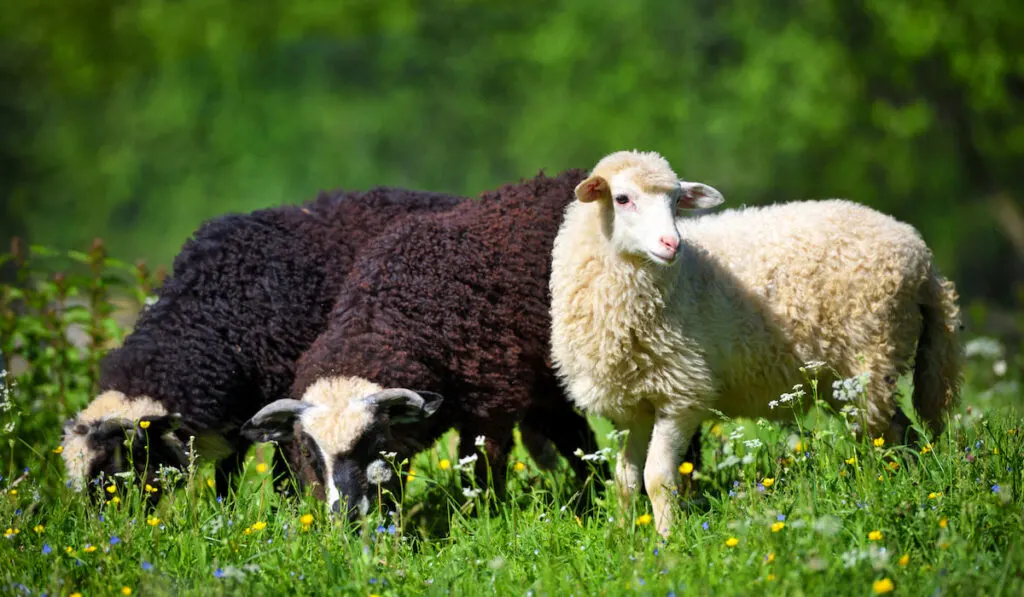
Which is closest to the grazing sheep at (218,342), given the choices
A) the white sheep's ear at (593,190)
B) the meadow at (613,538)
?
the meadow at (613,538)

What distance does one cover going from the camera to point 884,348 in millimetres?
4906

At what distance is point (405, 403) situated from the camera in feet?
15.1

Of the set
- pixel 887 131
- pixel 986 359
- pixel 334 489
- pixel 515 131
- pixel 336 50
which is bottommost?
pixel 986 359

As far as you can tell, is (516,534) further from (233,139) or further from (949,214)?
(949,214)

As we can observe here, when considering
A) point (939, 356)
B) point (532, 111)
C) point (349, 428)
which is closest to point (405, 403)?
point (349, 428)

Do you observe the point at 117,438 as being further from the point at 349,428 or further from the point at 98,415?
the point at 349,428

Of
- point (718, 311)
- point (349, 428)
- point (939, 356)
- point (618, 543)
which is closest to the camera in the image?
point (618, 543)

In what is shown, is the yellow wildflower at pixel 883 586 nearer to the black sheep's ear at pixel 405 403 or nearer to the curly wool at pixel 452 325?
the black sheep's ear at pixel 405 403

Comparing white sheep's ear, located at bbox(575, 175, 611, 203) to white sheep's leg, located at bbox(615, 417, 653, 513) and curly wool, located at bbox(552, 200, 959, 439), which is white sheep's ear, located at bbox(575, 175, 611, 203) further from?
white sheep's leg, located at bbox(615, 417, 653, 513)

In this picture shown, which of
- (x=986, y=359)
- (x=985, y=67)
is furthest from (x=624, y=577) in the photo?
(x=985, y=67)

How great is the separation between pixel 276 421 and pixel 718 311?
217 cm

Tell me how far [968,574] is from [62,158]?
53.9 feet

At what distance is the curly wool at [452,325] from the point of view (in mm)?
4887

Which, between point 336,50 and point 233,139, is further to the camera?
point 336,50
